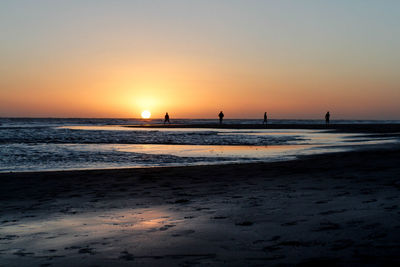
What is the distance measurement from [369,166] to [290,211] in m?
6.94

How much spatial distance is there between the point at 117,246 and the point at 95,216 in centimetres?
202

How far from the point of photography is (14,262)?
4.64 meters

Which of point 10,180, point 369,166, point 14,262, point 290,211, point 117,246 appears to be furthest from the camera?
point 369,166

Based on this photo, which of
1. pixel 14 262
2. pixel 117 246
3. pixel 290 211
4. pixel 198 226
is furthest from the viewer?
pixel 290 211

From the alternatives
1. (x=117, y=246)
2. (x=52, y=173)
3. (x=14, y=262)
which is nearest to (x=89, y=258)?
(x=117, y=246)

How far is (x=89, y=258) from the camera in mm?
4699

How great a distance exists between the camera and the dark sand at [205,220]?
4656mm

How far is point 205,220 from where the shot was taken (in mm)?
6414

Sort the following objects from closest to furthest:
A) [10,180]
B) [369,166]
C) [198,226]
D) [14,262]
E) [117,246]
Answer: [14,262] → [117,246] → [198,226] → [10,180] → [369,166]

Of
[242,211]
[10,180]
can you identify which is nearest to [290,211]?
[242,211]

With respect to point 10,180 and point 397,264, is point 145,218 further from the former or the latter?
point 10,180

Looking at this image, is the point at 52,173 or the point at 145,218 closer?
the point at 145,218

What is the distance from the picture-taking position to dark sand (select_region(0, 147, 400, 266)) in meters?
4.66

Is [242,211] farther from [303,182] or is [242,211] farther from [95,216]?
[303,182]
